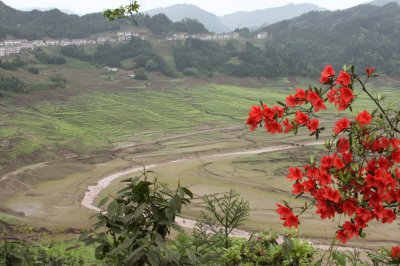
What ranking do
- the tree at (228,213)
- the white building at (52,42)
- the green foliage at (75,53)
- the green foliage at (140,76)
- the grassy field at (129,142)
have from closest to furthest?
the tree at (228,213)
the grassy field at (129,142)
the green foliage at (140,76)
the green foliage at (75,53)
the white building at (52,42)

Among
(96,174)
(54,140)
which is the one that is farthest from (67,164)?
(54,140)

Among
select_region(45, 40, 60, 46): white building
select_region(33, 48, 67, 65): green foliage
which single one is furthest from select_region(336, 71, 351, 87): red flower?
select_region(45, 40, 60, 46): white building

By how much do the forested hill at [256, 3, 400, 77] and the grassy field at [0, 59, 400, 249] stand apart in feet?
80.2

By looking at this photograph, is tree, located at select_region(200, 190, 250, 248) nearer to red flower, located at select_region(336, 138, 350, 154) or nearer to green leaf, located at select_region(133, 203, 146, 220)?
red flower, located at select_region(336, 138, 350, 154)

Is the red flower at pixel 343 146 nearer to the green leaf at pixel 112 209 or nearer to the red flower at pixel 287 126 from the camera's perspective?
the red flower at pixel 287 126

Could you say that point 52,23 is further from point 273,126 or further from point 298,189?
point 298,189

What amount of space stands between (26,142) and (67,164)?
14.5 feet

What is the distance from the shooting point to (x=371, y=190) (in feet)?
10.1

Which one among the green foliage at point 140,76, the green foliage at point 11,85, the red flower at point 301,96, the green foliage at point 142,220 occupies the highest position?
the red flower at point 301,96

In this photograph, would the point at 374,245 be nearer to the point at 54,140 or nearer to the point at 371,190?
the point at 371,190

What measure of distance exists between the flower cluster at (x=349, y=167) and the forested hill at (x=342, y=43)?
7403 centimetres

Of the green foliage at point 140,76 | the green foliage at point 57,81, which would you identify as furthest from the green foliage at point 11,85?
the green foliage at point 140,76

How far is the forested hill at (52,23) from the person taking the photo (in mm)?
96562

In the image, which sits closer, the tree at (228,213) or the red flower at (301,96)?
the red flower at (301,96)
